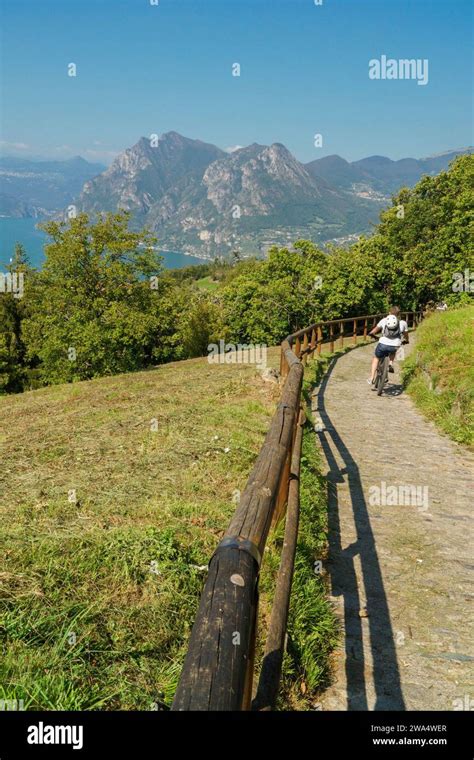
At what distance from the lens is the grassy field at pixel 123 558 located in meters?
3.34

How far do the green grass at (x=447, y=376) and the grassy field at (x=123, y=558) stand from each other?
366 cm

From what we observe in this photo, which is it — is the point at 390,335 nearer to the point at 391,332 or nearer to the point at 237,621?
the point at 391,332

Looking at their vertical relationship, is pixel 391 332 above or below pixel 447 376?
above

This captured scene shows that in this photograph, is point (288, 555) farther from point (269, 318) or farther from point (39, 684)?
point (269, 318)

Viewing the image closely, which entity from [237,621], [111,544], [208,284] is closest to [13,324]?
[111,544]

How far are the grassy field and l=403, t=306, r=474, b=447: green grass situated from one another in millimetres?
3662

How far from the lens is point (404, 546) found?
5.55 m

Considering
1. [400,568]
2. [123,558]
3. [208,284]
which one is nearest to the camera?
[123,558]

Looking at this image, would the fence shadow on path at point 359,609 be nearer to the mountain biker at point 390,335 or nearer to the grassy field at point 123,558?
the grassy field at point 123,558

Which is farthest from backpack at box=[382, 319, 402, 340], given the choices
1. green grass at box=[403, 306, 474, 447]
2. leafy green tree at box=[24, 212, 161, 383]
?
leafy green tree at box=[24, 212, 161, 383]

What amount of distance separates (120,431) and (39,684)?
6.59 metres

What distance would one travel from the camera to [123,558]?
4.62 metres

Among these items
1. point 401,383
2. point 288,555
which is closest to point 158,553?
point 288,555

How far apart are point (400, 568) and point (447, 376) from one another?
25.6 ft
